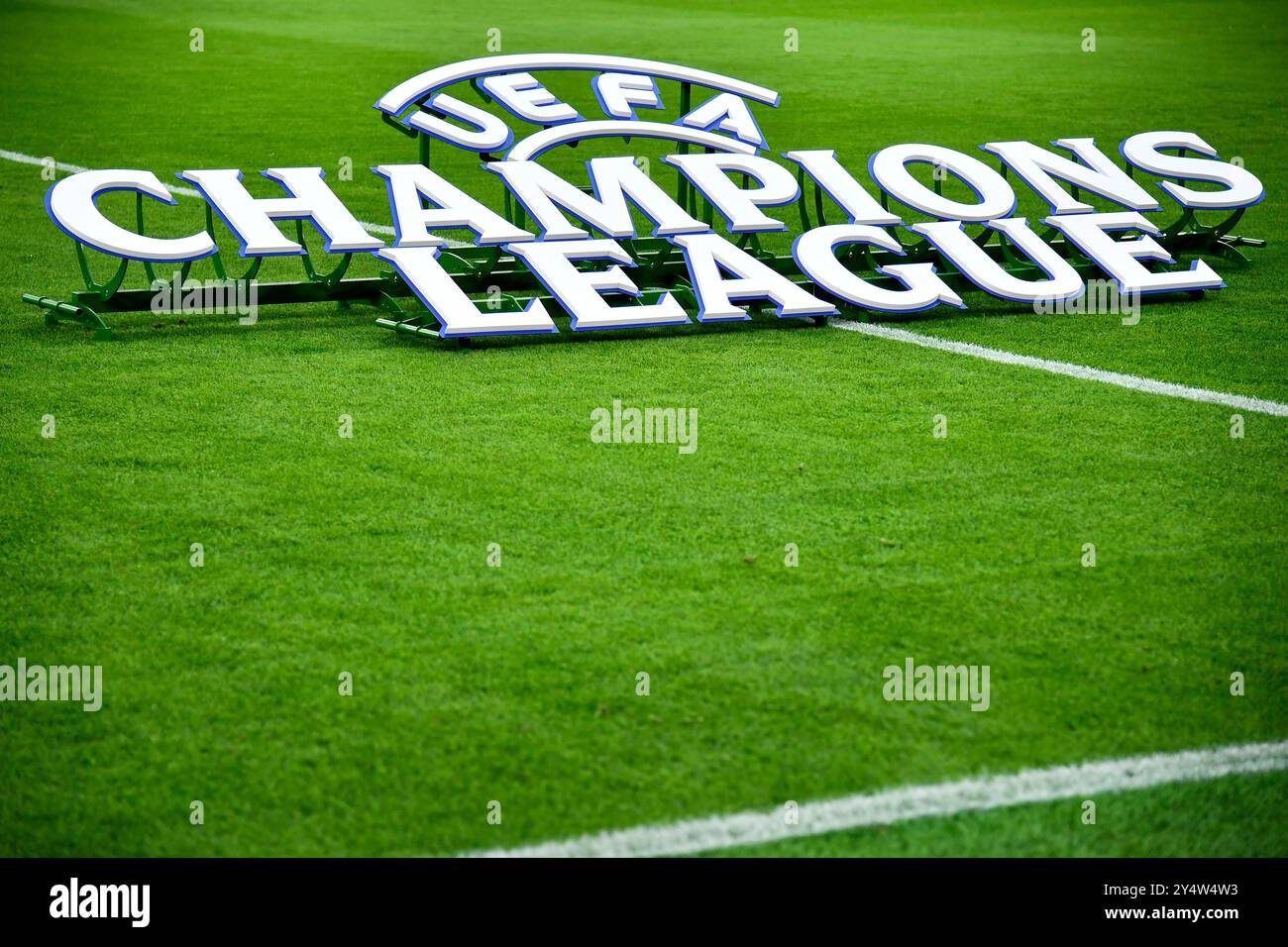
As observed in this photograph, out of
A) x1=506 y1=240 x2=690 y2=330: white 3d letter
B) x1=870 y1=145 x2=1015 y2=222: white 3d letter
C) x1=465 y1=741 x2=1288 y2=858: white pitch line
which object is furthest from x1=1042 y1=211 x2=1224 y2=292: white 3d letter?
x1=465 y1=741 x2=1288 y2=858: white pitch line

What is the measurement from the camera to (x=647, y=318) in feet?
27.1

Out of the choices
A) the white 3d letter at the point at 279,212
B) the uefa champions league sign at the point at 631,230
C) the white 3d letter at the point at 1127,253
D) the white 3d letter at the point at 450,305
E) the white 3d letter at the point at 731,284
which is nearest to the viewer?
the white 3d letter at the point at 450,305

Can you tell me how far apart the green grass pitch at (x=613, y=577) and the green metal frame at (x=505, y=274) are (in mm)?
179

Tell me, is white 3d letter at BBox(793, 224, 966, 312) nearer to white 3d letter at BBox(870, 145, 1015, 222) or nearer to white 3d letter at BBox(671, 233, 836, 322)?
white 3d letter at BBox(671, 233, 836, 322)

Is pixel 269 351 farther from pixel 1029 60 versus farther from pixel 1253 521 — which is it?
pixel 1029 60

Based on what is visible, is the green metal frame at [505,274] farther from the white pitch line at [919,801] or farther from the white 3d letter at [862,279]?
the white pitch line at [919,801]

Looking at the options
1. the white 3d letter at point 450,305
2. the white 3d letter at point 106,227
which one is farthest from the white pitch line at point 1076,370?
the white 3d letter at point 106,227

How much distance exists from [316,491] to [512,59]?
13.9ft

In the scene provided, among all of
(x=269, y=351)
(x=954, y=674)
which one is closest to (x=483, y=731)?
(x=954, y=674)

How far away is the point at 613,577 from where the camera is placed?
5.09m

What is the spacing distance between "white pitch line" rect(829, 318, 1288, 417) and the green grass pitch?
0.14 metres

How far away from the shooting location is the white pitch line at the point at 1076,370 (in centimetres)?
717

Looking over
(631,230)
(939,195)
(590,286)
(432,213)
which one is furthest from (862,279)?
(432,213)
